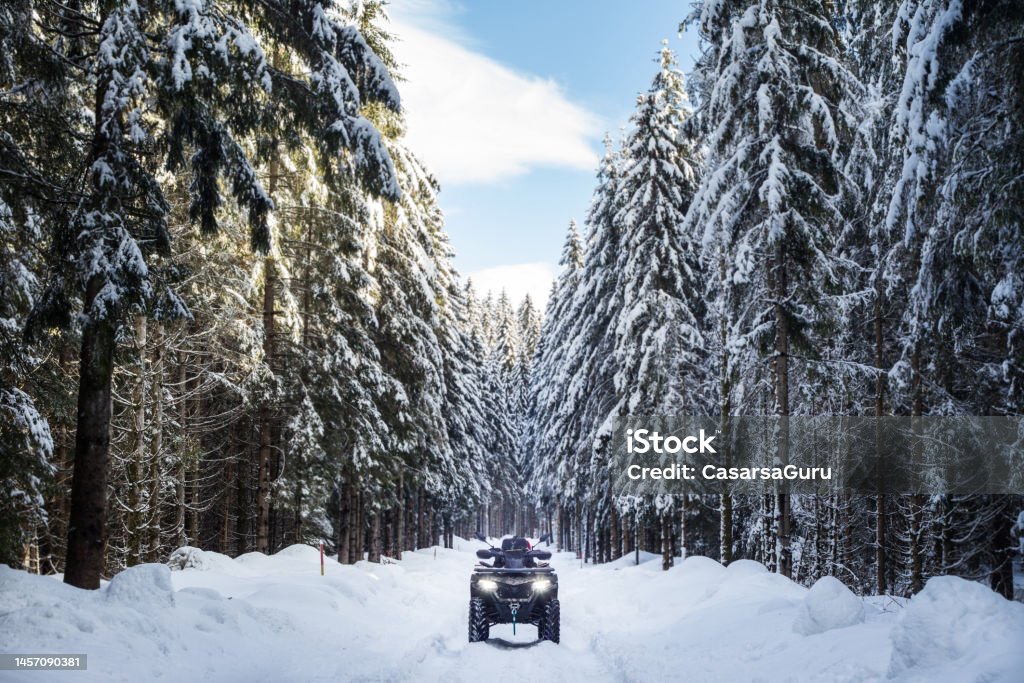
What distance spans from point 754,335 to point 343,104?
32.1 feet

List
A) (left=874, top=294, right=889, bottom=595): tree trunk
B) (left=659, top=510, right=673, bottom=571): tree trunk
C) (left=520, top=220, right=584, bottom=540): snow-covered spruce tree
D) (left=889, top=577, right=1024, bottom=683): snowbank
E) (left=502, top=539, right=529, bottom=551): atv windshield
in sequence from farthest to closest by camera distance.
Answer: (left=520, top=220, right=584, bottom=540): snow-covered spruce tree, (left=659, top=510, right=673, bottom=571): tree trunk, (left=874, top=294, right=889, bottom=595): tree trunk, (left=502, top=539, right=529, bottom=551): atv windshield, (left=889, top=577, right=1024, bottom=683): snowbank

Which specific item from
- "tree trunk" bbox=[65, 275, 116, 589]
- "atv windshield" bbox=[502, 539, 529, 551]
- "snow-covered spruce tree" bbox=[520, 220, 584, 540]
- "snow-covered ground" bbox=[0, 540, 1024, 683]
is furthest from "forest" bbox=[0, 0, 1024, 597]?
"atv windshield" bbox=[502, 539, 529, 551]

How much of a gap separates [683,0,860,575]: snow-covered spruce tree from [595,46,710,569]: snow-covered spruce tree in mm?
4775

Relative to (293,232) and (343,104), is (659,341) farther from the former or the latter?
(343,104)

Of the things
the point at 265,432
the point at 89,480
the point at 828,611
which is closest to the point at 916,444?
the point at 828,611

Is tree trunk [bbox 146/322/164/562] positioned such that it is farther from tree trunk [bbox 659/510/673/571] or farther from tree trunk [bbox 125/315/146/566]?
tree trunk [bbox 659/510/673/571]

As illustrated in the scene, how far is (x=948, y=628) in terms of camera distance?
20.8ft

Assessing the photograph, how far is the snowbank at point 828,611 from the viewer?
8414 millimetres

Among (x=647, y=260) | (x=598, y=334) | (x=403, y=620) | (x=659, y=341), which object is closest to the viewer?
(x=403, y=620)

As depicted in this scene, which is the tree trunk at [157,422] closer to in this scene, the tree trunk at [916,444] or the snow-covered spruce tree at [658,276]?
the snow-covered spruce tree at [658,276]

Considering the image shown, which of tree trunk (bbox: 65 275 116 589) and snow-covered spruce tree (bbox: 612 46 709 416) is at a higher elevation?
snow-covered spruce tree (bbox: 612 46 709 416)

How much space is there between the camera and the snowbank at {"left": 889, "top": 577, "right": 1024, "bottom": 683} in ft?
18.0

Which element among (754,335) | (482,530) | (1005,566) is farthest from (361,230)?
(482,530)

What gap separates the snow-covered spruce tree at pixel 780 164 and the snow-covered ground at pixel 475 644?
4625 millimetres
